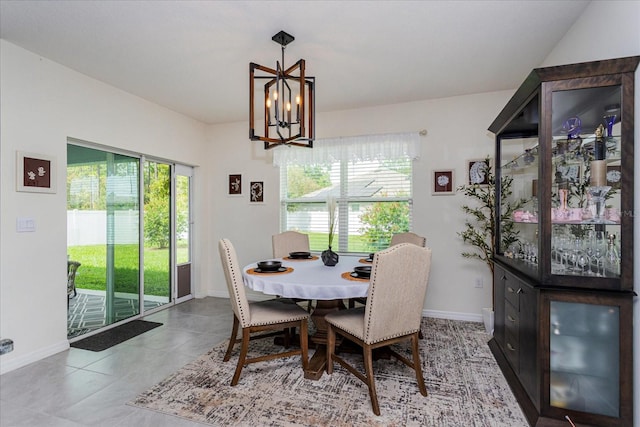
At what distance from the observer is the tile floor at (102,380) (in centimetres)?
194

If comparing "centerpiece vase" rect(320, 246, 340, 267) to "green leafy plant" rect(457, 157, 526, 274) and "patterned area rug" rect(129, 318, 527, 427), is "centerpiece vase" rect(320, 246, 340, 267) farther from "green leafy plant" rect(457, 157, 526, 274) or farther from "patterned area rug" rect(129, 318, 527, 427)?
"green leafy plant" rect(457, 157, 526, 274)

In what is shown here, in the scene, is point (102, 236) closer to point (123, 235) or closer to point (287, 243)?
point (123, 235)

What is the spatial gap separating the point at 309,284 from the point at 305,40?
1864 millimetres

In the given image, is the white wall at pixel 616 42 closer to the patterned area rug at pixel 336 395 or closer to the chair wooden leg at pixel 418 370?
the patterned area rug at pixel 336 395

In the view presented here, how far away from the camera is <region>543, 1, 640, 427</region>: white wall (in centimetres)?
164

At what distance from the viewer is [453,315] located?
3779 mm

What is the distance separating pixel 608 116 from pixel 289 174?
3414 millimetres

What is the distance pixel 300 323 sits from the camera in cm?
247

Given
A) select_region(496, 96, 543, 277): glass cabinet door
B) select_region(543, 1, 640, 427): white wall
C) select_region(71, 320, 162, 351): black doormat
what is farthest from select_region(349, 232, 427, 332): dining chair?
select_region(71, 320, 162, 351): black doormat

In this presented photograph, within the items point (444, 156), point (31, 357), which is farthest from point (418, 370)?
point (31, 357)

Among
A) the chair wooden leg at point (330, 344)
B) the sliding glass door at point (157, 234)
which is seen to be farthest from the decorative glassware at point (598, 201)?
the sliding glass door at point (157, 234)

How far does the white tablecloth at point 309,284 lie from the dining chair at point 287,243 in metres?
1.10

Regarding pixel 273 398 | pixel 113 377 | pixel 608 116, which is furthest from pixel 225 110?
pixel 608 116

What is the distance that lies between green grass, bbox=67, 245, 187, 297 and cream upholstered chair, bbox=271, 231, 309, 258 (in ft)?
5.38
